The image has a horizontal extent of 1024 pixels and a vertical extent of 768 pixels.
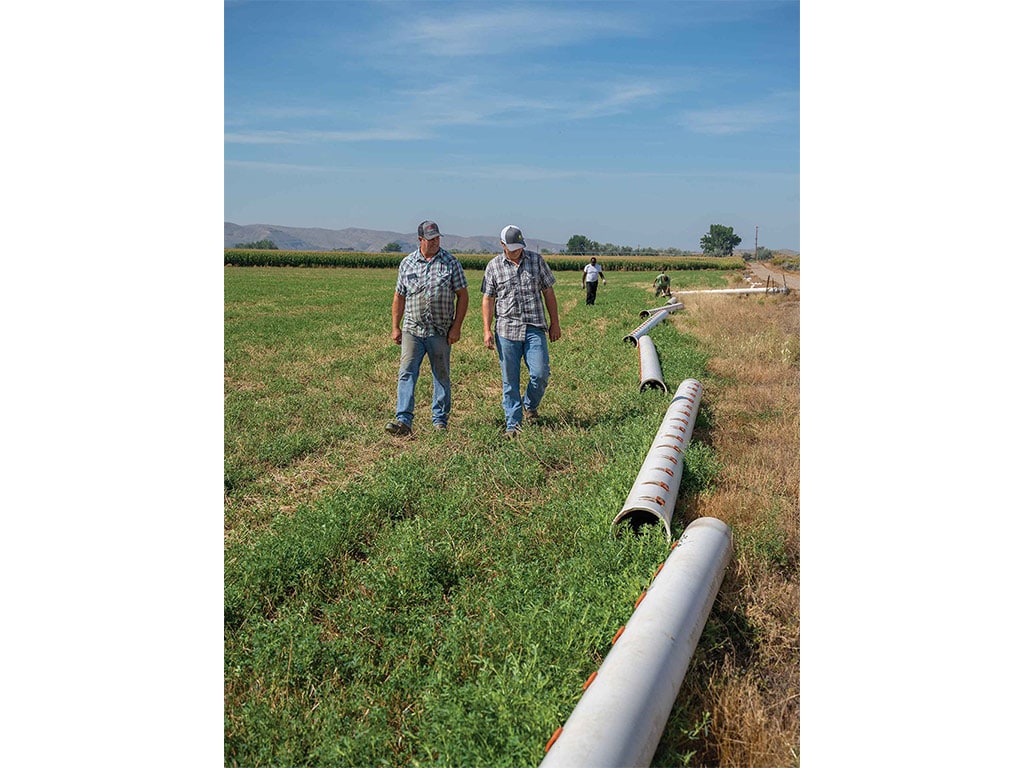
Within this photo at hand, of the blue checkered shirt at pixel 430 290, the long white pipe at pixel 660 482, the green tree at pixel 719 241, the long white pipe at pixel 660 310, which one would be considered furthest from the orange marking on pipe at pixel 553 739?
the green tree at pixel 719 241

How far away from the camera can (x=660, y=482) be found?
488 cm

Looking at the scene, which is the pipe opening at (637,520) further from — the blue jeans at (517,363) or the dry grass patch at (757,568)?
the blue jeans at (517,363)

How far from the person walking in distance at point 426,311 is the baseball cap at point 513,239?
50 centimetres

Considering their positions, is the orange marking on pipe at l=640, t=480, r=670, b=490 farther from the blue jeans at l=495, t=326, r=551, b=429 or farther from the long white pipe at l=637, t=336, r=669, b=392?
the long white pipe at l=637, t=336, r=669, b=392

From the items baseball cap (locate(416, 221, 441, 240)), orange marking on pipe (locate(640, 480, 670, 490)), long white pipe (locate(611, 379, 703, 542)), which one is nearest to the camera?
long white pipe (locate(611, 379, 703, 542))

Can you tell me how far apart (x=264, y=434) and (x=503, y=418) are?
239 centimetres

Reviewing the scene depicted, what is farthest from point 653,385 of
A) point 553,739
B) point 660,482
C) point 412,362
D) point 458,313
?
point 553,739

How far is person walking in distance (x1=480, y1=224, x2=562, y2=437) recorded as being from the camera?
7258mm

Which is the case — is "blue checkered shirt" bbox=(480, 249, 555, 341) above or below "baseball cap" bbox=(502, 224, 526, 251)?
below

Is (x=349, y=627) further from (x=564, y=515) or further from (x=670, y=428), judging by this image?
(x=670, y=428)

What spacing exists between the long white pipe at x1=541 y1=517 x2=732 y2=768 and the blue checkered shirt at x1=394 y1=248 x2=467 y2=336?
12.8ft

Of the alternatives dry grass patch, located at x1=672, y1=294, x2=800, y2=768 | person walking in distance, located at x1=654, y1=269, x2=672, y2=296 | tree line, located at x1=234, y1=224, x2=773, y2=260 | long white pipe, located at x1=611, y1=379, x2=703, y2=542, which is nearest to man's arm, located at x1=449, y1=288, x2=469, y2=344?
long white pipe, located at x1=611, y1=379, x2=703, y2=542

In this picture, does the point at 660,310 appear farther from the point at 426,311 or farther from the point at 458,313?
the point at 426,311

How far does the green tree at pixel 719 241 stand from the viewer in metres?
134
